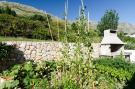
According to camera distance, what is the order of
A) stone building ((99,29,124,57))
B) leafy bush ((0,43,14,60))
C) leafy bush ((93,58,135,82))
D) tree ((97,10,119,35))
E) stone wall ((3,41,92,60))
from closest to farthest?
leafy bush ((93,58,135,82)), leafy bush ((0,43,14,60)), stone wall ((3,41,92,60)), stone building ((99,29,124,57)), tree ((97,10,119,35))

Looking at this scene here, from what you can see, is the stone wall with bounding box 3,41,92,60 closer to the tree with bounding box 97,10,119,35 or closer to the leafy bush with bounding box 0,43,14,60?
the leafy bush with bounding box 0,43,14,60

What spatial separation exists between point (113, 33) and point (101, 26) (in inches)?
783

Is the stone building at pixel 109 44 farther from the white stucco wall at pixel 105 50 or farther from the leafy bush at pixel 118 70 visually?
the leafy bush at pixel 118 70

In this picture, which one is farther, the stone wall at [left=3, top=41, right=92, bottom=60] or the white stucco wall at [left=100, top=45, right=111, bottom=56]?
the white stucco wall at [left=100, top=45, right=111, bottom=56]

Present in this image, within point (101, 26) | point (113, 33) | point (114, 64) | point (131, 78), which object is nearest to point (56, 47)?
point (113, 33)

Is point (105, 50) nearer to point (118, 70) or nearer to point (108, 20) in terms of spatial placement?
point (118, 70)

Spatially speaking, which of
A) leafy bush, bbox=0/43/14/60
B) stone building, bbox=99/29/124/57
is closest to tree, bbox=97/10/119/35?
stone building, bbox=99/29/124/57

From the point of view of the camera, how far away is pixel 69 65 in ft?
24.5

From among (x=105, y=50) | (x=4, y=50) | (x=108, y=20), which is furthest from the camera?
(x=108, y=20)

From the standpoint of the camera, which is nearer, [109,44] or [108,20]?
[109,44]

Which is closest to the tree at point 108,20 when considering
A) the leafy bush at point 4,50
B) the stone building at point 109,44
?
the stone building at point 109,44

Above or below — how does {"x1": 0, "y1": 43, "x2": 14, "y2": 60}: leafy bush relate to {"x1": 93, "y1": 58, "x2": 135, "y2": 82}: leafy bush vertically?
above

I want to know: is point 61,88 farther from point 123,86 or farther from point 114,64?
point 114,64

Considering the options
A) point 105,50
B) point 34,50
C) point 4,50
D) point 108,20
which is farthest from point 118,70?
point 108,20
